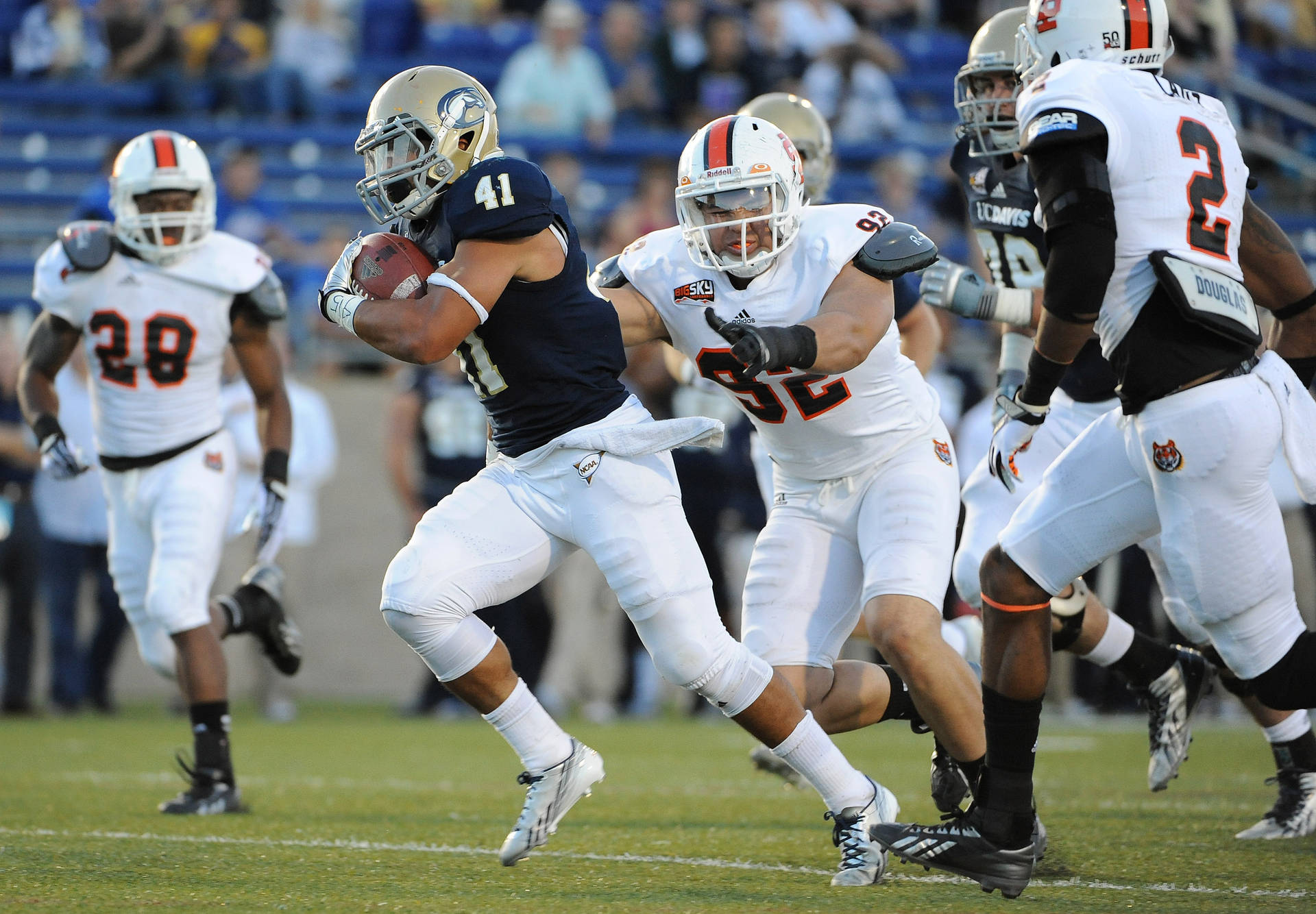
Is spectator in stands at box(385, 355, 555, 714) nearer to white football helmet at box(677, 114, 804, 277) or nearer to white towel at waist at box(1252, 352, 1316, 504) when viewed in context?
white football helmet at box(677, 114, 804, 277)

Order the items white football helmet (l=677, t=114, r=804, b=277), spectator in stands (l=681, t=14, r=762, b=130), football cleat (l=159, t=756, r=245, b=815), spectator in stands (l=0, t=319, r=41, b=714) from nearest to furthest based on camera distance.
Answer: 1. white football helmet (l=677, t=114, r=804, b=277)
2. football cleat (l=159, t=756, r=245, b=815)
3. spectator in stands (l=0, t=319, r=41, b=714)
4. spectator in stands (l=681, t=14, r=762, b=130)

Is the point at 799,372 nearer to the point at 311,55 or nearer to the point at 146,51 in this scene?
the point at 146,51

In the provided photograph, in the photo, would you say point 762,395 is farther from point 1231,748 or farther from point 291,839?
point 1231,748

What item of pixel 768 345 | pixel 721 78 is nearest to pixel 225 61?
pixel 721 78

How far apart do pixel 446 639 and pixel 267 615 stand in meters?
2.04

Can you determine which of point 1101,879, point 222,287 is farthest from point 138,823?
point 1101,879

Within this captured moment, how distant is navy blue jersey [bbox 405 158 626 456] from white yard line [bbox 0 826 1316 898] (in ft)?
3.45

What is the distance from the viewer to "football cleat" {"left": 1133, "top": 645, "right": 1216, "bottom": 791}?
4.79 metres

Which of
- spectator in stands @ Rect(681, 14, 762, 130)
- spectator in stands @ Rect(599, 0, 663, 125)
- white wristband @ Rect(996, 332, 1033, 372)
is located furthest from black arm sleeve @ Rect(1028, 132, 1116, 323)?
spectator in stands @ Rect(599, 0, 663, 125)

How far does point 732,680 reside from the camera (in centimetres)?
374

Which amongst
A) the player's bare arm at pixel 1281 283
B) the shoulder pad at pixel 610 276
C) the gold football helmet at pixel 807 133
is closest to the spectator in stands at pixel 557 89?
the gold football helmet at pixel 807 133

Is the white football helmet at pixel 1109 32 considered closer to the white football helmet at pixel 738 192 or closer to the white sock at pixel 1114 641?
the white football helmet at pixel 738 192

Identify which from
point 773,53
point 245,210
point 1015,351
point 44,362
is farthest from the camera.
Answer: point 773,53

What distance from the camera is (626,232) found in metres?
9.67
